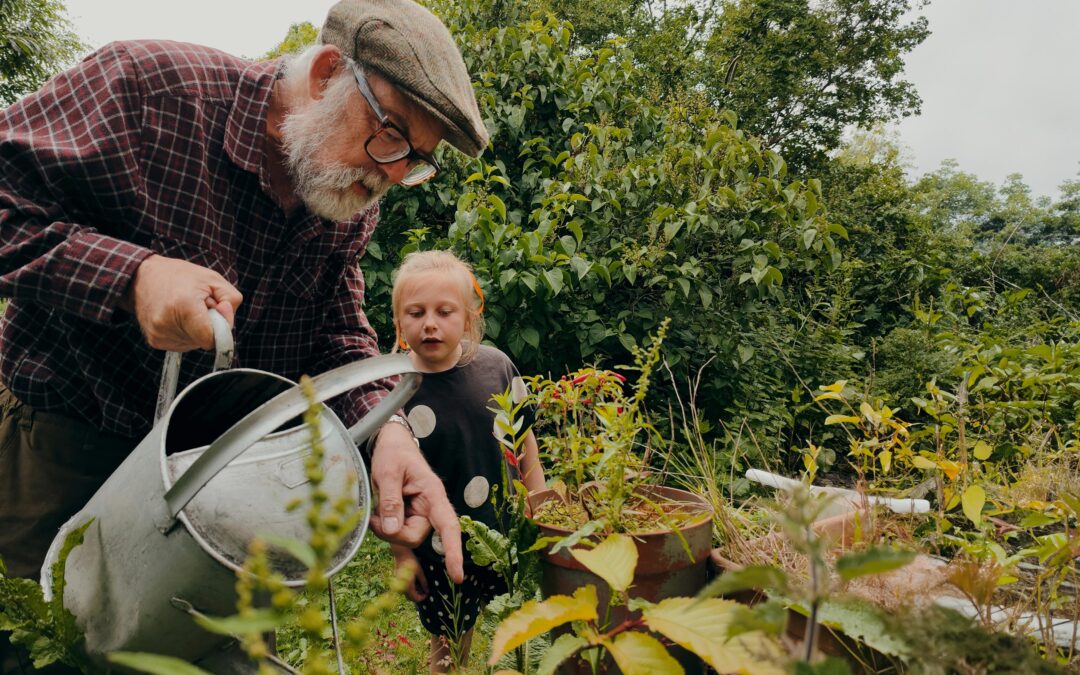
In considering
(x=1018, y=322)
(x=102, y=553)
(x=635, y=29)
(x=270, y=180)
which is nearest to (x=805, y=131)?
(x=635, y=29)

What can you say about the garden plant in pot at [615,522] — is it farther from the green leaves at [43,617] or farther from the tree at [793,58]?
the tree at [793,58]

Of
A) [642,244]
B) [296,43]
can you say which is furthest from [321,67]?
[296,43]

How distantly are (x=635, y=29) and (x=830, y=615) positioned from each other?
15671mm

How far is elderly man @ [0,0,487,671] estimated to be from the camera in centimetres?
116

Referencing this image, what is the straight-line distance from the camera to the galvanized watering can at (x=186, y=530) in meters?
0.71

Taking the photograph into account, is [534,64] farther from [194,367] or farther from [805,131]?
[805,131]

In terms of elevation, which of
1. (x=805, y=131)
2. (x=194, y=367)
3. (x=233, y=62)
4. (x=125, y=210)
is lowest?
(x=194, y=367)

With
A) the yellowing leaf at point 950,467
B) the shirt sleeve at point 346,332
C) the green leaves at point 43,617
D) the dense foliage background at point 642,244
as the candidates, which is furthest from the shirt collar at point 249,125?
the dense foliage background at point 642,244

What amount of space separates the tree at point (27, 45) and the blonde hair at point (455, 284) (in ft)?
59.9

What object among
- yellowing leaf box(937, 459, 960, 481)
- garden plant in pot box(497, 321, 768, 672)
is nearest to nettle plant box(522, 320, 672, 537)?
garden plant in pot box(497, 321, 768, 672)

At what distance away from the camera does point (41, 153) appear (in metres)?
1.21

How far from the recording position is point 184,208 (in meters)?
1.43

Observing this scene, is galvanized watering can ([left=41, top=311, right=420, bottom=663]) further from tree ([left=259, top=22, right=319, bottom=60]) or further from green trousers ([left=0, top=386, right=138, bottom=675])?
tree ([left=259, top=22, right=319, bottom=60])

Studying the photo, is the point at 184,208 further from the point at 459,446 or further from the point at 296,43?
the point at 296,43
